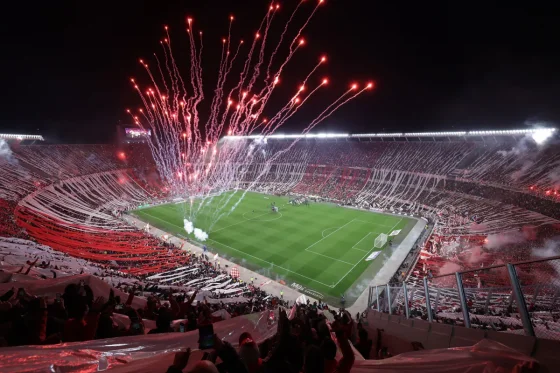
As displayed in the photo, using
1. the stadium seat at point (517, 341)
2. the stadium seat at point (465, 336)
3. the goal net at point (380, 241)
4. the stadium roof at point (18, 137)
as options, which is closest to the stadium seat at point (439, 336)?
the stadium seat at point (465, 336)

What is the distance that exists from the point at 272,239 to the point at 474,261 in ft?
51.8

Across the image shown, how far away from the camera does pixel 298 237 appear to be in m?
27.0

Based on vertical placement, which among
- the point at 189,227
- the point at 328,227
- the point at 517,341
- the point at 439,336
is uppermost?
the point at 328,227

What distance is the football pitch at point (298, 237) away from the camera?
20.0 m

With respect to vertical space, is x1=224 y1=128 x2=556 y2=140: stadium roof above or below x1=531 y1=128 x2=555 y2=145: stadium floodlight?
above

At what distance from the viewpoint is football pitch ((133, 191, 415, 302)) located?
20.0m

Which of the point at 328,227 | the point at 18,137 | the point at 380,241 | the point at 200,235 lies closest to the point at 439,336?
the point at 380,241

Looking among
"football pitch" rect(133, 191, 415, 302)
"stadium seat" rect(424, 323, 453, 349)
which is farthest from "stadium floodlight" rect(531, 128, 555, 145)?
"stadium seat" rect(424, 323, 453, 349)

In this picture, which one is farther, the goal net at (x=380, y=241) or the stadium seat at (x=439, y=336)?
the goal net at (x=380, y=241)

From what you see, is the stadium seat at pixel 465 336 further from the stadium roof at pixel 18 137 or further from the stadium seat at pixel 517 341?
the stadium roof at pixel 18 137

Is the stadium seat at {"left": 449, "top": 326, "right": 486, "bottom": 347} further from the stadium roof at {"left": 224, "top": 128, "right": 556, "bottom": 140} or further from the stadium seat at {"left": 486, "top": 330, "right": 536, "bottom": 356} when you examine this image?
the stadium roof at {"left": 224, "top": 128, "right": 556, "bottom": 140}

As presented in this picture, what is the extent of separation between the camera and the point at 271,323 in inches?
220

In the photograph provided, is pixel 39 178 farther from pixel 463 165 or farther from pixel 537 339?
pixel 463 165

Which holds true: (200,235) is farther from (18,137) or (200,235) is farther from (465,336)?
(18,137)
